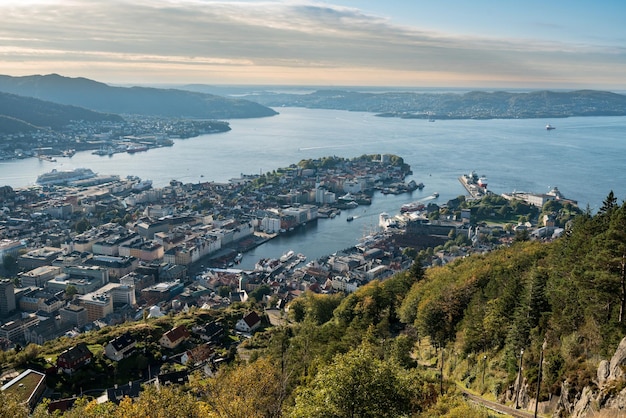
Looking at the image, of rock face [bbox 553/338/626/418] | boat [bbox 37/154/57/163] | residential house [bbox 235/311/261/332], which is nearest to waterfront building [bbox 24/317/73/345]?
residential house [bbox 235/311/261/332]

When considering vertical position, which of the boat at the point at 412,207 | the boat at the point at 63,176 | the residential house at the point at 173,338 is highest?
the residential house at the point at 173,338

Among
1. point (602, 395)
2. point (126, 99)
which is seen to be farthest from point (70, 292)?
point (126, 99)

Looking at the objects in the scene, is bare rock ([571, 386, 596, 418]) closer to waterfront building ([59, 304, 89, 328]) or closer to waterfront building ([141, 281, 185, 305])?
waterfront building ([59, 304, 89, 328])

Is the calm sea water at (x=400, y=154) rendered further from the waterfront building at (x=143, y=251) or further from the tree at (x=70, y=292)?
the tree at (x=70, y=292)

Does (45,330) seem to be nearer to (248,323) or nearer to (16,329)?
(16,329)

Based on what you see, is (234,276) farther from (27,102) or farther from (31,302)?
(27,102)

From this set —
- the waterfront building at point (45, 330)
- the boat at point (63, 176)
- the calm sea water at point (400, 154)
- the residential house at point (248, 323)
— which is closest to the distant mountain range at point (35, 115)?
the calm sea water at point (400, 154)
